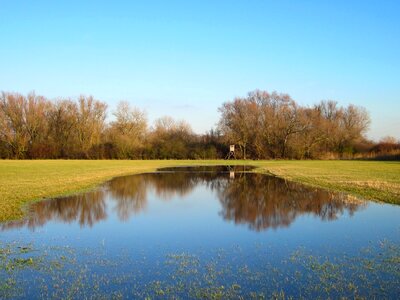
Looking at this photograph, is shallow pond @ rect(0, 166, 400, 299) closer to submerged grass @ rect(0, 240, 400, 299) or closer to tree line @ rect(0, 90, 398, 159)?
submerged grass @ rect(0, 240, 400, 299)

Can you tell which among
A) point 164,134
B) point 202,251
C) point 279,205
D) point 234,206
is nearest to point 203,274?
point 202,251

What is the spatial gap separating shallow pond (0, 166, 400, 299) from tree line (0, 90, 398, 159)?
54371mm

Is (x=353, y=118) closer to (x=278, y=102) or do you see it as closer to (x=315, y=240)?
(x=278, y=102)

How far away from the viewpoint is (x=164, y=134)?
80.5 meters

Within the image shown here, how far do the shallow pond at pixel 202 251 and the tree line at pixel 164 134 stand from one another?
54371 mm

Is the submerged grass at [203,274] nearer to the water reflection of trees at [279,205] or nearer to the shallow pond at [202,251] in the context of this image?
the shallow pond at [202,251]

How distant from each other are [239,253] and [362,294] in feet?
9.47

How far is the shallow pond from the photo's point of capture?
6016 millimetres

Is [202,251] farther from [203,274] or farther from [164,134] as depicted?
[164,134]

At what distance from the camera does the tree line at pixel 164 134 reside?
68438mm

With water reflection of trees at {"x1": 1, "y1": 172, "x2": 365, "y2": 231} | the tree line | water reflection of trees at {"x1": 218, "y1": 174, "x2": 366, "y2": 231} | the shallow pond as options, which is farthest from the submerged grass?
the tree line

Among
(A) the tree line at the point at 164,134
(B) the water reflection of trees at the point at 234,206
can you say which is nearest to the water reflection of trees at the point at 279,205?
(B) the water reflection of trees at the point at 234,206

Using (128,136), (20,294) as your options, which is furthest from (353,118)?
(20,294)

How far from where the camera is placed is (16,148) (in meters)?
70.4
